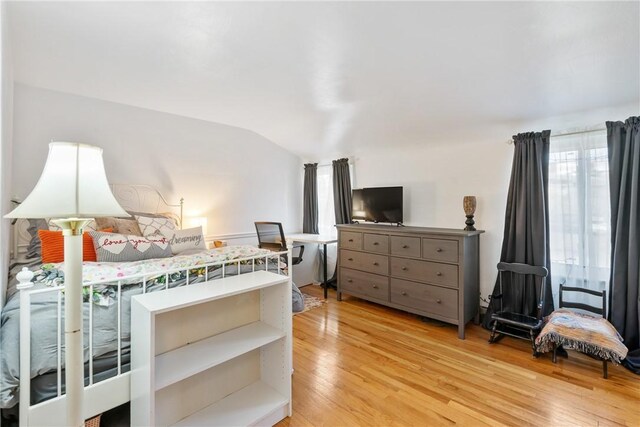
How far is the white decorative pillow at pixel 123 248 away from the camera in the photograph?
209cm

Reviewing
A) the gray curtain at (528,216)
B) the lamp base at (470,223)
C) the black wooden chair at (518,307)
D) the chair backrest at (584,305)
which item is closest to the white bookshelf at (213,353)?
the black wooden chair at (518,307)

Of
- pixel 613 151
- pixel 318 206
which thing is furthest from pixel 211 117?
pixel 613 151

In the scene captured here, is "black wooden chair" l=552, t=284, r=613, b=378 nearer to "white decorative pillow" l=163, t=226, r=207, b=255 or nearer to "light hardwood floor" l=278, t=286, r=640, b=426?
"light hardwood floor" l=278, t=286, r=640, b=426

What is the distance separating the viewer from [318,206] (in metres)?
4.72

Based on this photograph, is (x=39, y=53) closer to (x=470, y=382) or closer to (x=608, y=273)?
(x=470, y=382)

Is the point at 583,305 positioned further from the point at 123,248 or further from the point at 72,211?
the point at 123,248

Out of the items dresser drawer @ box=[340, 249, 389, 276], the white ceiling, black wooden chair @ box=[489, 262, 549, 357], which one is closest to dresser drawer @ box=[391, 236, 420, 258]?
dresser drawer @ box=[340, 249, 389, 276]

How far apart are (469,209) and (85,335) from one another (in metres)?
3.19

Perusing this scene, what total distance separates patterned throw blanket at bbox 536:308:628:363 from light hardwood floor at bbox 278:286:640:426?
0.57 feet

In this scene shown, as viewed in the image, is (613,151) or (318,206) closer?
(613,151)

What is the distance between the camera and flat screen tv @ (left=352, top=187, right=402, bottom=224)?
364 cm

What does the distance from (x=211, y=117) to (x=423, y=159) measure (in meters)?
2.59

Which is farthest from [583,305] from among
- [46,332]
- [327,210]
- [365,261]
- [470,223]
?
[46,332]

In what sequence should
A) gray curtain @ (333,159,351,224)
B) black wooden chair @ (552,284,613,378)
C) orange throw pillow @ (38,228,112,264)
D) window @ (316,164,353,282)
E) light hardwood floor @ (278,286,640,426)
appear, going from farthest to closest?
window @ (316,164,353,282) → gray curtain @ (333,159,351,224) → black wooden chair @ (552,284,613,378) → orange throw pillow @ (38,228,112,264) → light hardwood floor @ (278,286,640,426)
